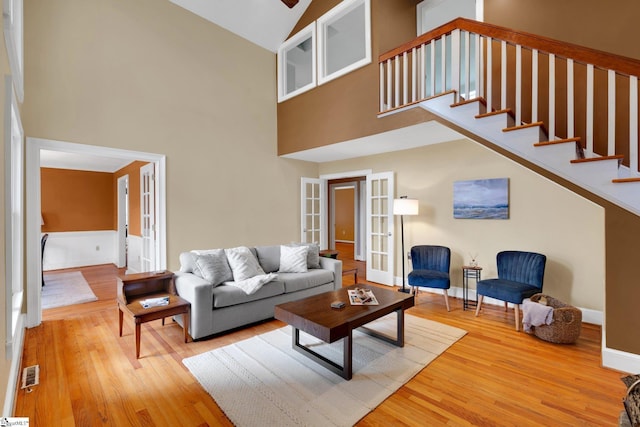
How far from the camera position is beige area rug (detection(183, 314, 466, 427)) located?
1925 mm

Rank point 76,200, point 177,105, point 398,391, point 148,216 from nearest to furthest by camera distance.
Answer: point 398,391
point 177,105
point 148,216
point 76,200

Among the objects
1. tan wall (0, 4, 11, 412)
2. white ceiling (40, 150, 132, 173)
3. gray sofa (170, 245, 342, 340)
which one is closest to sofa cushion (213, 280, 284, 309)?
gray sofa (170, 245, 342, 340)

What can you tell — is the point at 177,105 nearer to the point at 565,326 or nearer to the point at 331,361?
the point at 331,361

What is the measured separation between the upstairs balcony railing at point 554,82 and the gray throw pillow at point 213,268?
9.28 ft

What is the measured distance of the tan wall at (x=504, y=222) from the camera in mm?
3438

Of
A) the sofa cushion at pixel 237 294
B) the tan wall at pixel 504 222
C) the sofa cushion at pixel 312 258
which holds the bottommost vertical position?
the sofa cushion at pixel 237 294

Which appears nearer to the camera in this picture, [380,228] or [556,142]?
[556,142]

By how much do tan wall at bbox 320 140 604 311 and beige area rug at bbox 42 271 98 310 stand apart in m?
5.01

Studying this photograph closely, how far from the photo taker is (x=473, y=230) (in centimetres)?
432

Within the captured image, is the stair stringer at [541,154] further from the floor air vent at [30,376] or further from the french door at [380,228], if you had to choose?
the floor air vent at [30,376]

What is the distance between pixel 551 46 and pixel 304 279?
3455mm

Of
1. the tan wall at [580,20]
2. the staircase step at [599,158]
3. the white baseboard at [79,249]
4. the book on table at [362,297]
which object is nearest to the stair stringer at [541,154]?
the staircase step at [599,158]

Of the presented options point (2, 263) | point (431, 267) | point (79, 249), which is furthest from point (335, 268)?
point (79, 249)

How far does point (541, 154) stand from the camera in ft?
8.75
